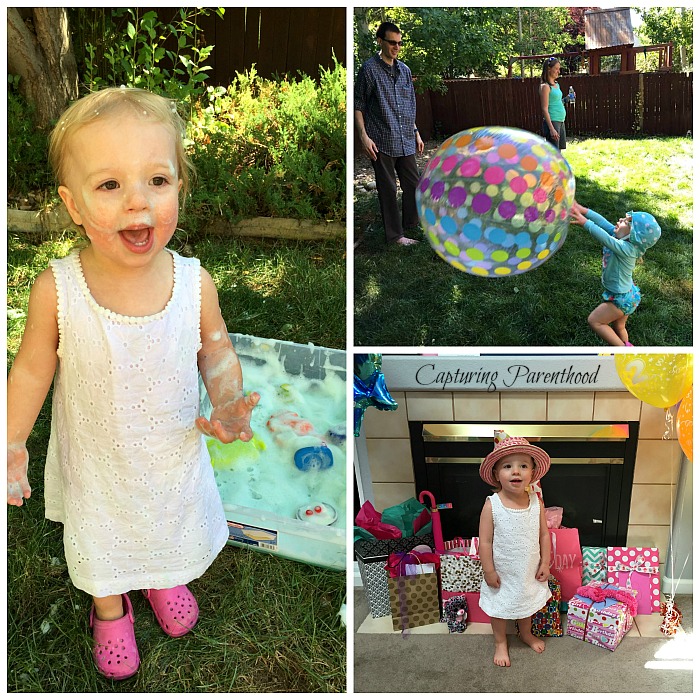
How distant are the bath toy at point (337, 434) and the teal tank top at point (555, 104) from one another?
1.63 m

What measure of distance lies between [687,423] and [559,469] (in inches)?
23.7

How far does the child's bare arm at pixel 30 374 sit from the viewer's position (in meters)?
1.43

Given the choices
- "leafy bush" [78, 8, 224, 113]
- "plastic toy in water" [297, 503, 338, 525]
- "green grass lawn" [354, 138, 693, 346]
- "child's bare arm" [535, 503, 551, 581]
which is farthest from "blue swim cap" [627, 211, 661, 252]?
"leafy bush" [78, 8, 224, 113]

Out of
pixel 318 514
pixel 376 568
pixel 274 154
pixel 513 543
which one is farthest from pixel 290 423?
pixel 274 154

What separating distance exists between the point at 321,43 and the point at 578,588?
10.2 ft

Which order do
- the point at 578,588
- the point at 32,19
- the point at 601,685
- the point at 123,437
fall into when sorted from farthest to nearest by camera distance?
the point at 32,19 < the point at 578,588 < the point at 601,685 < the point at 123,437

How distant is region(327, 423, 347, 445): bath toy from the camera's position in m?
2.31

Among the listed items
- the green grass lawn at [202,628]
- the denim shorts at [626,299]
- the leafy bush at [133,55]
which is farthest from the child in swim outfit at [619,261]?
the leafy bush at [133,55]

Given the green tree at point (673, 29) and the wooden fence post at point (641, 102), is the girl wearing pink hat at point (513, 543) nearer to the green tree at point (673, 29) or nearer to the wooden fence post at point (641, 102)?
the green tree at point (673, 29)

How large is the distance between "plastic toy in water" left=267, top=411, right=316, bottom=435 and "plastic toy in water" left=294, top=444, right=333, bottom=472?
98 mm

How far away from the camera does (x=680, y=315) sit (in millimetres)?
2779

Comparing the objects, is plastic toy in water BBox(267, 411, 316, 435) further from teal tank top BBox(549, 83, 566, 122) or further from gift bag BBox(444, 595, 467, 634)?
teal tank top BBox(549, 83, 566, 122)

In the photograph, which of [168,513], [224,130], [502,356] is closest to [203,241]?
[224,130]

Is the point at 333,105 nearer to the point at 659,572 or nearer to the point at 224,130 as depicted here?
the point at 224,130
